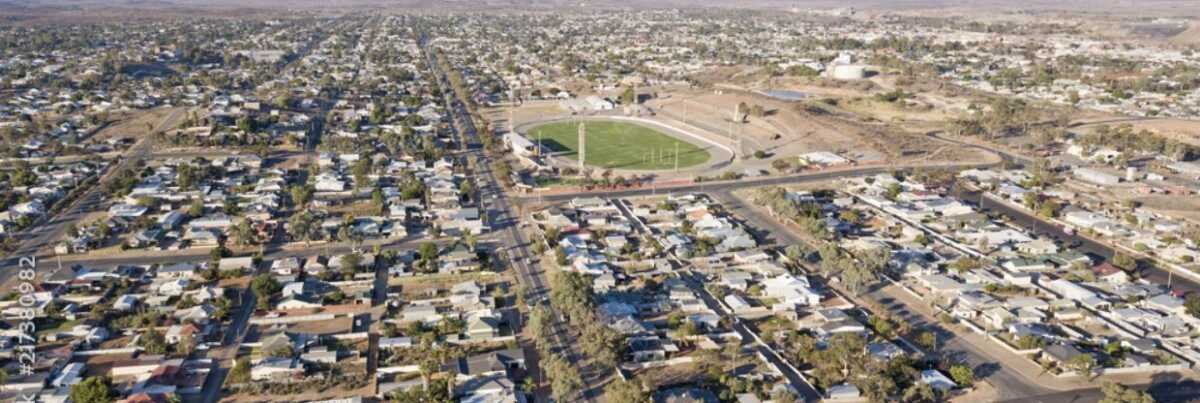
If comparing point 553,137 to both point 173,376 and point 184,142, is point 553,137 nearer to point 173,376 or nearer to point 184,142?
point 184,142

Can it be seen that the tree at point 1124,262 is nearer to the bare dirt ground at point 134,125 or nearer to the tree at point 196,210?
the tree at point 196,210

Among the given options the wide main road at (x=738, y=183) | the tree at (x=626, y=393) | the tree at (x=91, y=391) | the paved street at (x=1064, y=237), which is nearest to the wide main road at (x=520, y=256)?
the tree at (x=626, y=393)

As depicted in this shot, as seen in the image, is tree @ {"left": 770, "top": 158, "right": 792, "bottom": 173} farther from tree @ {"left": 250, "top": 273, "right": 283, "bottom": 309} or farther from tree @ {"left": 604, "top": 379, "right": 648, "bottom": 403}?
tree @ {"left": 250, "top": 273, "right": 283, "bottom": 309}

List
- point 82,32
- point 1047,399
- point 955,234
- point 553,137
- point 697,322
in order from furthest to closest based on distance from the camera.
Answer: point 82,32, point 553,137, point 955,234, point 697,322, point 1047,399

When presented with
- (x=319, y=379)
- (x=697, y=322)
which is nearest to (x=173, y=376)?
(x=319, y=379)

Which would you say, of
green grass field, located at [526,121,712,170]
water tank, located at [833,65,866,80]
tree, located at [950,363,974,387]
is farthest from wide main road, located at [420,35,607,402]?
water tank, located at [833,65,866,80]
